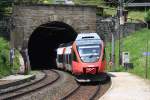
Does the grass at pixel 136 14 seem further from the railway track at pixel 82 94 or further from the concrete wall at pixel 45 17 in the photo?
the railway track at pixel 82 94

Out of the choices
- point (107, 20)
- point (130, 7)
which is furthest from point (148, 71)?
point (130, 7)

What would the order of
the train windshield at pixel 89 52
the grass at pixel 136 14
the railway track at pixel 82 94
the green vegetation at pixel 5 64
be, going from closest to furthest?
the railway track at pixel 82 94 < the train windshield at pixel 89 52 < the green vegetation at pixel 5 64 < the grass at pixel 136 14

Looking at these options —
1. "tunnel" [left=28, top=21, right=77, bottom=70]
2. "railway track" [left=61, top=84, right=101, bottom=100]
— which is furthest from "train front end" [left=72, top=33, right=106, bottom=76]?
"tunnel" [left=28, top=21, right=77, bottom=70]

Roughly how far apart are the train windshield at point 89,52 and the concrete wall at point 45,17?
21644mm

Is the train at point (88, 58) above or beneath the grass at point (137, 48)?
above

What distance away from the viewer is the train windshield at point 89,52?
35406 millimetres

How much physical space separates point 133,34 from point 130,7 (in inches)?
551

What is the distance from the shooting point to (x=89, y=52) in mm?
35875

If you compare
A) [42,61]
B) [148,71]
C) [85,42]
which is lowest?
[42,61]

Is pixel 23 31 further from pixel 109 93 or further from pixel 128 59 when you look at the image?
pixel 109 93

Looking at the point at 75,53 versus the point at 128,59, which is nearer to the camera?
the point at 75,53

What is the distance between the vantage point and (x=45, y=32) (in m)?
74.8

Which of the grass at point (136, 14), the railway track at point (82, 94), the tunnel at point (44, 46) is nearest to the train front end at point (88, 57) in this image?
the railway track at point (82, 94)

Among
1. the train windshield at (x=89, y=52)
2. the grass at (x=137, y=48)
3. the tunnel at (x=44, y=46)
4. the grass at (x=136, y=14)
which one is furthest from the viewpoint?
the tunnel at (x=44, y=46)
